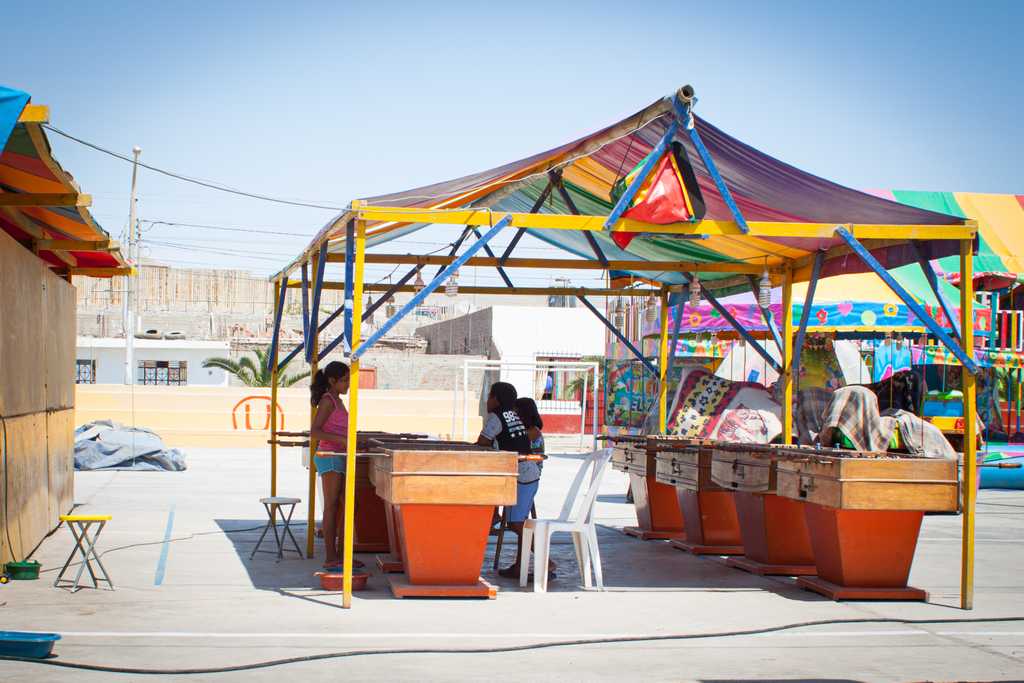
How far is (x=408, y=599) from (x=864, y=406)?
6298mm

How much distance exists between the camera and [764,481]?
9656 millimetres

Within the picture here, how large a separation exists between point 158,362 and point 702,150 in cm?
3334

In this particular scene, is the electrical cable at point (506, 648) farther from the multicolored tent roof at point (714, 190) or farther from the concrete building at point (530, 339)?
the concrete building at point (530, 339)

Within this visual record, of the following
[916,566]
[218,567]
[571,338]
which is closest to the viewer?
[218,567]

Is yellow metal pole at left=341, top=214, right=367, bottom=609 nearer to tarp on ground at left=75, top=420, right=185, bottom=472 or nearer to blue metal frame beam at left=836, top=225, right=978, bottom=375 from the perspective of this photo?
blue metal frame beam at left=836, top=225, right=978, bottom=375

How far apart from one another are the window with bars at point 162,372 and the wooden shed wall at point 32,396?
2669cm

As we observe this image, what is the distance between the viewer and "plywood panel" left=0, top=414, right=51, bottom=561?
9.23 meters

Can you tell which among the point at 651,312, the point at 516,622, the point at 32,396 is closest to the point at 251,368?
the point at 651,312

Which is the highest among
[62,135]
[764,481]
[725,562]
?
[62,135]

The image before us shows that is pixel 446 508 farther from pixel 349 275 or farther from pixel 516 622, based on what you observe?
pixel 349 275

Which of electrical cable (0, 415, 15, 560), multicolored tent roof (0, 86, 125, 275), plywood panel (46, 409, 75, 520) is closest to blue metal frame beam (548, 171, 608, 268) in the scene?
multicolored tent roof (0, 86, 125, 275)

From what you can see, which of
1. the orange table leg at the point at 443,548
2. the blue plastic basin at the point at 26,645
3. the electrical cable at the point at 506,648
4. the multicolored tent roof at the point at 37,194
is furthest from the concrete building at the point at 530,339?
the blue plastic basin at the point at 26,645

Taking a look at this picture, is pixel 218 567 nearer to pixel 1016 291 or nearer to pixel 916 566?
pixel 916 566

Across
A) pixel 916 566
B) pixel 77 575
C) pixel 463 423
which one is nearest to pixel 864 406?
pixel 916 566
